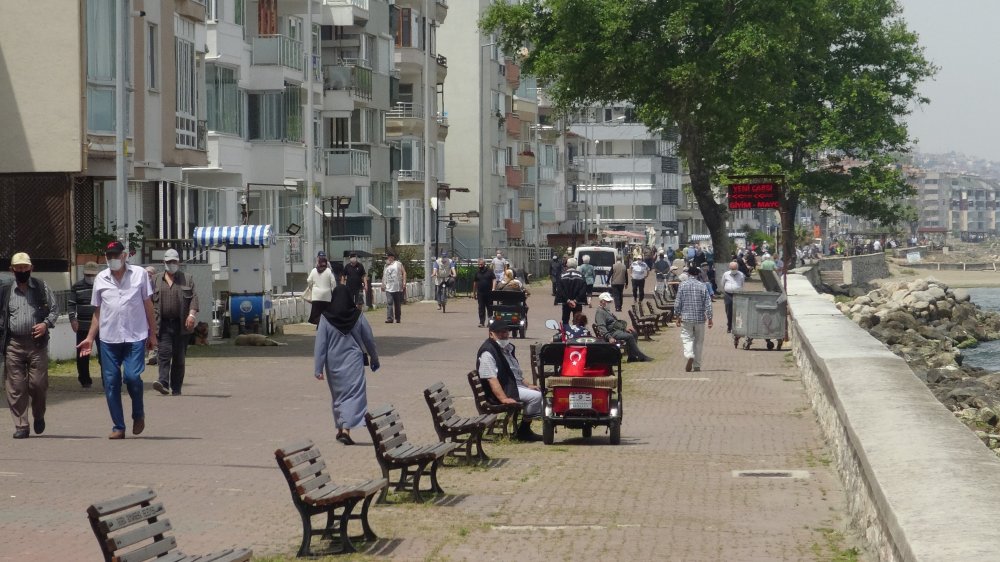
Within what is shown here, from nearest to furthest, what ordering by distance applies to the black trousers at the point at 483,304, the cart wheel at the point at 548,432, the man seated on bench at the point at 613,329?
the cart wheel at the point at 548,432
the man seated on bench at the point at 613,329
the black trousers at the point at 483,304

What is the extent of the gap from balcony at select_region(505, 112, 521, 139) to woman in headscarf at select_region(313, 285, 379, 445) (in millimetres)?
79319

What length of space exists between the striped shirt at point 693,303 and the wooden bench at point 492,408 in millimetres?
9656

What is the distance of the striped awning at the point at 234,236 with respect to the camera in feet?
109

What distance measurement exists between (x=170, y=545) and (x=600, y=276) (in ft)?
191

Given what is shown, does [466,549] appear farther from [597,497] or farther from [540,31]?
[540,31]

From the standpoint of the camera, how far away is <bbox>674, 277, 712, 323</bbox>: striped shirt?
2686 cm

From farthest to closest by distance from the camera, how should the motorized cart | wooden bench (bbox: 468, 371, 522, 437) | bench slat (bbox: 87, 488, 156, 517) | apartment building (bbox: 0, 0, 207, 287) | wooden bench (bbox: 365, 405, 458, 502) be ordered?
the motorized cart → apartment building (bbox: 0, 0, 207, 287) → wooden bench (bbox: 468, 371, 522, 437) → wooden bench (bbox: 365, 405, 458, 502) → bench slat (bbox: 87, 488, 156, 517)

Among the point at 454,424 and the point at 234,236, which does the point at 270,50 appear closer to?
the point at 234,236

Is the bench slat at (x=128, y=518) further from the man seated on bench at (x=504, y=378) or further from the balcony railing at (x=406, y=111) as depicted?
the balcony railing at (x=406, y=111)

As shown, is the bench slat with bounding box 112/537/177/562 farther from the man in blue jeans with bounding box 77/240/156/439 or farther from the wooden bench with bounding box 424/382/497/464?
the man in blue jeans with bounding box 77/240/156/439

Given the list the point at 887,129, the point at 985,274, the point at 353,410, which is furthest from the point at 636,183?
the point at 353,410

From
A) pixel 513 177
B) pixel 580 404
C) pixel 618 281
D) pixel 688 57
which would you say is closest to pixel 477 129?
pixel 513 177

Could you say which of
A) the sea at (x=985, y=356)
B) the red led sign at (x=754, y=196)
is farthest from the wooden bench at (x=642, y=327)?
the sea at (x=985, y=356)

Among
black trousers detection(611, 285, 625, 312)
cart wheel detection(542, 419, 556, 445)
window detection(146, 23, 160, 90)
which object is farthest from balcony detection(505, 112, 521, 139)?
cart wheel detection(542, 419, 556, 445)
